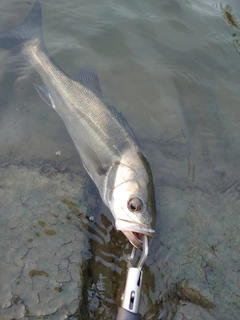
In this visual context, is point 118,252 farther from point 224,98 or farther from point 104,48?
point 104,48

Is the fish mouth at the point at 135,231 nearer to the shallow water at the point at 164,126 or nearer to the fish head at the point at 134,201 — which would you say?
the fish head at the point at 134,201

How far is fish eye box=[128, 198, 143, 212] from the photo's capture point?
2.90m

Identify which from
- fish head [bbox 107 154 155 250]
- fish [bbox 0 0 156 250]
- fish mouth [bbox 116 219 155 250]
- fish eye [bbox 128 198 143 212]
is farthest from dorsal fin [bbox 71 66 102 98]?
fish mouth [bbox 116 219 155 250]

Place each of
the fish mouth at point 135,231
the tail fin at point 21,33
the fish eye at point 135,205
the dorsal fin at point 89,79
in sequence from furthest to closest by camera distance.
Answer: the tail fin at point 21,33 < the dorsal fin at point 89,79 < the fish eye at point 135,205 < the fish mouth at point 135,231

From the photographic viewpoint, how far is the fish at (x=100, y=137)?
→ 2928mm

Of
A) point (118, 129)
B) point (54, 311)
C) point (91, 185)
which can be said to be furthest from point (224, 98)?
point (54, 311)

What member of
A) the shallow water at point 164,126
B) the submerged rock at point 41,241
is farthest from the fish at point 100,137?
the submerged rock at point 41,241

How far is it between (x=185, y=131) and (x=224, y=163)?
2.30ft

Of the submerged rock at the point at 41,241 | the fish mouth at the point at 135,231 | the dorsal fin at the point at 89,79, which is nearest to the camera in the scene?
the submerged rock at the point at 41,241

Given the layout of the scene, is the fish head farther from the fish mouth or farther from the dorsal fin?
the dorsal fin

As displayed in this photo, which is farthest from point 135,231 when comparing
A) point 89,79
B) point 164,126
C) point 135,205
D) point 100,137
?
point 89,79

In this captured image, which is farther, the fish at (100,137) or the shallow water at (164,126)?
the fish at (100,137)

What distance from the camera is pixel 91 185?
3545mm

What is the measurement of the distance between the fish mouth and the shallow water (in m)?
0.30
